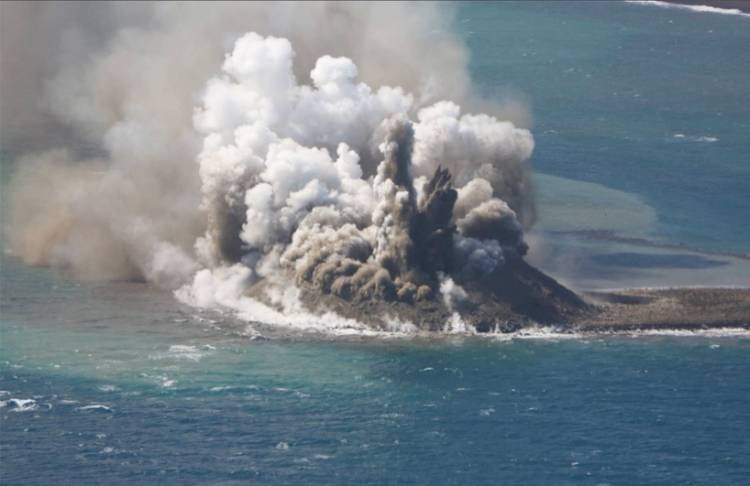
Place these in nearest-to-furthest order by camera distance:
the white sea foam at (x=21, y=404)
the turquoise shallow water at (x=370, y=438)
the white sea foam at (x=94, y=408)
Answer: the turquoise shallow water at (x=370, y=438) < the white sea foam at (x=94, y=408) < the white sea foam at (x=21, y=404)

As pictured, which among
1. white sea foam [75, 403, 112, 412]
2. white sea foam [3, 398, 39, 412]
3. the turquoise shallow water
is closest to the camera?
the turquoise shallow water

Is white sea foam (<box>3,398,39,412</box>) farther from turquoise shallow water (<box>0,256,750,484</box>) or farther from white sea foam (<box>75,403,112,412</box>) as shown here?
white sea foam (<box>75,403,112,412</box>)

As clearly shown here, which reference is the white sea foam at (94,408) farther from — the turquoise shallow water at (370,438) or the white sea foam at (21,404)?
the white sea foam at (21,404)

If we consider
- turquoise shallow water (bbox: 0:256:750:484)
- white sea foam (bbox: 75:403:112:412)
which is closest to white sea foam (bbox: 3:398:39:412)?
turquoise shallow water (bbox: 0:256:750:484)

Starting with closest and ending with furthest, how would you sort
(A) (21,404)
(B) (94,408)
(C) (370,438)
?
(C) (370,438), (B) (94,408), (A) (21,404)

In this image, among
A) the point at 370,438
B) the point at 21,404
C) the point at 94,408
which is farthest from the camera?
the point at 21,404

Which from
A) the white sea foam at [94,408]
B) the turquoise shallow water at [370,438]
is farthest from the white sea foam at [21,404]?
the white sea foam at [94,408]

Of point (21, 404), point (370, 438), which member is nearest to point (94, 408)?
point (21, 404)

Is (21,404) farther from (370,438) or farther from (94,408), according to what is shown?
(370,438)

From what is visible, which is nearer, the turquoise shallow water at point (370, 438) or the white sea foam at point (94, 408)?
the turquoise shallow water at point (370, 438)

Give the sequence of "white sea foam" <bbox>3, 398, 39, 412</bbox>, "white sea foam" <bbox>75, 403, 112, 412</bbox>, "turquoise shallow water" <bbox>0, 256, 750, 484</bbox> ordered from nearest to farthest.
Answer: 1. "turquoise shallow water" <bbox>0, 256, 750, 484</bbox>
2. "white sea foam" <bbox>75, 403, 112, 412</bbox>
3. "white sea foam" <bbox>3, 398, 39, 412</bbox>

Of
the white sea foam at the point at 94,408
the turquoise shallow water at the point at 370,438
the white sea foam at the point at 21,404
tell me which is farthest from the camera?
the white sea foam at the point at 21,404
